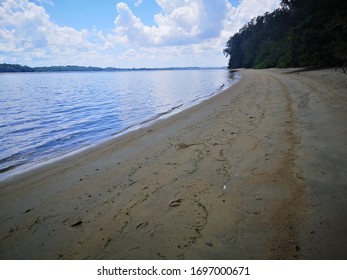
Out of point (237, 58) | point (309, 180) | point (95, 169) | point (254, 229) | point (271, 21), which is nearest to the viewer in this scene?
point (254, 229)

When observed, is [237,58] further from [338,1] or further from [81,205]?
[81,205]

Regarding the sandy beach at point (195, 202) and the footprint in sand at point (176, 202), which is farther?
the footprint in sand at point (176, 202)

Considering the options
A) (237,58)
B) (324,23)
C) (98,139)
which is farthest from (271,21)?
(98,139)

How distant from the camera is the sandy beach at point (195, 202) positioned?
9.64ft

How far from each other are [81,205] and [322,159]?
15.7ft

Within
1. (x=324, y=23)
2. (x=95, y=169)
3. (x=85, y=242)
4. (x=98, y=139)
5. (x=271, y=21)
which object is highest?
(x=271, y=21)

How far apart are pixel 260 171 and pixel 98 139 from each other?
7988 millimetres

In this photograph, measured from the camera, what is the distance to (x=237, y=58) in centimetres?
11688

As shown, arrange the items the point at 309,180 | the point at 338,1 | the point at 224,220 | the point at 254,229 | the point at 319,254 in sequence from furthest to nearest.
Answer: the point at 338,1 < the point at 309,180 < the point at 224,220 < the point at 254,229 < the point at 319,254

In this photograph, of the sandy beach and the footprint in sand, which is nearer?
the sandy beach

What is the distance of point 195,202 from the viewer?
395 centimetres

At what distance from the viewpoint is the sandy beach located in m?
2.94

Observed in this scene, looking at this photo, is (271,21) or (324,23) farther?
(271,21)
